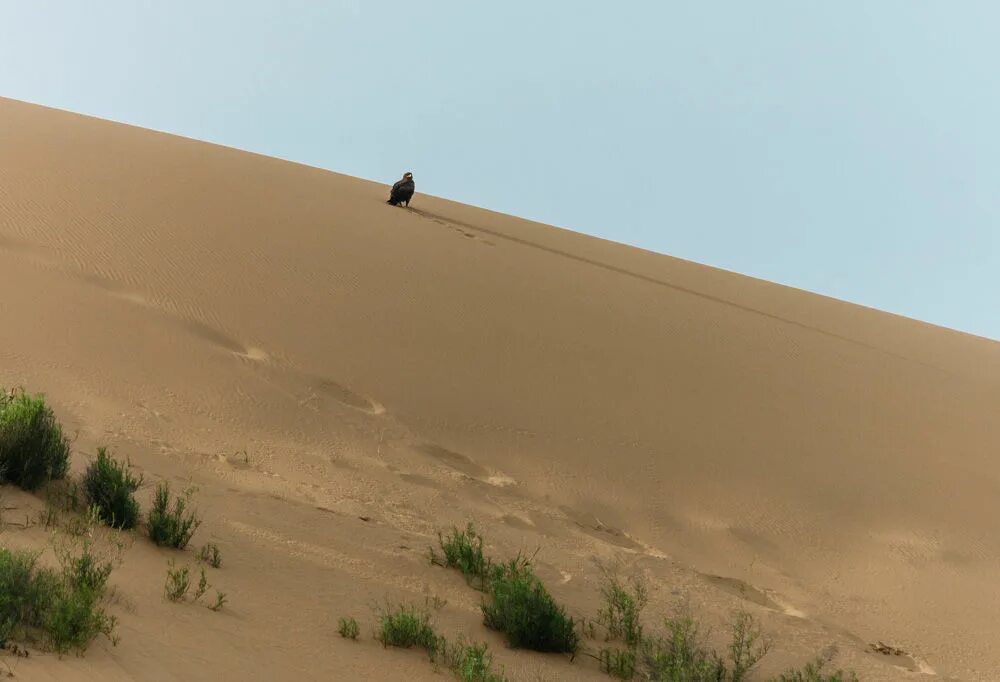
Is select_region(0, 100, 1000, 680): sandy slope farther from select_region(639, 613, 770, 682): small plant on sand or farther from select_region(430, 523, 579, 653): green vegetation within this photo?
select_region(639, 613, 770, 682): small plant on sand

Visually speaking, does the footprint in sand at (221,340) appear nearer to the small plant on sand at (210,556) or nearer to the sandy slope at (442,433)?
the sandy slope at (442,433)

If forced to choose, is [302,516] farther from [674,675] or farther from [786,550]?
[786,550]

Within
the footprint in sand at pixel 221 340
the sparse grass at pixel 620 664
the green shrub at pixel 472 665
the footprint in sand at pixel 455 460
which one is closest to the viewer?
the green shrub at pixel 472 665

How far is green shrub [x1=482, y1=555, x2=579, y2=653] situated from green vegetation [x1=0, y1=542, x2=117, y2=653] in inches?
74.3

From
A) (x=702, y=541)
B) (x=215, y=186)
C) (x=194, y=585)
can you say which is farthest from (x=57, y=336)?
(x=215, y=186)

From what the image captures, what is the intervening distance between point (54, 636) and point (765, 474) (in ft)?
20.6

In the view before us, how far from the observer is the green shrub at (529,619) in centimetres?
469

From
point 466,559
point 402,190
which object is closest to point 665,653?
point 466,559

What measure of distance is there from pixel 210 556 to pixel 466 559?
142cm

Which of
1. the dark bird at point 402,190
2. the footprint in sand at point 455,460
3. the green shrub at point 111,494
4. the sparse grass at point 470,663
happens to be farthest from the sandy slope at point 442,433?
the dark bird at point 402,190

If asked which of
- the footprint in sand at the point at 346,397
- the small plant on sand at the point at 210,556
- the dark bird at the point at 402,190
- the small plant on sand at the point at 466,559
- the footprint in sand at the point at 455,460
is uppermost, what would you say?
the dark bird at the point at 402,190

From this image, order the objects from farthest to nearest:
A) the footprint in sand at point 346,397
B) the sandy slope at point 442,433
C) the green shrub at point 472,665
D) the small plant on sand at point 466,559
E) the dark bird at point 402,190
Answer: the dark bird at point 402,190
the footprint in sand at point 346,397
the small plant on sand at point 466,559
the sandy slope at point 442,433
the green shrub at point 472,665

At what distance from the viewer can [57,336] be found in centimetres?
758

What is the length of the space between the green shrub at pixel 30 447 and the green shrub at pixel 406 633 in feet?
6.50
